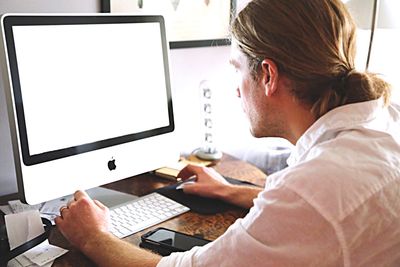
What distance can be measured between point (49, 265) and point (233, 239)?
43 centimetres

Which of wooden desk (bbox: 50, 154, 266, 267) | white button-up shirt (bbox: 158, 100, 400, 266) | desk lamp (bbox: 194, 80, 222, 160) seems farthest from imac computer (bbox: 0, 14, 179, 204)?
white button-up shirt (bbox: 158, 100, 400, 266)

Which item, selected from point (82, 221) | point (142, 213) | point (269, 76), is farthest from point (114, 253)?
point (269, 76)

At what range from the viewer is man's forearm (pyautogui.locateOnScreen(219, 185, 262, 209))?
135 centimetres

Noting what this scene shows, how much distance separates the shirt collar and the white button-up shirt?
38 millimetres

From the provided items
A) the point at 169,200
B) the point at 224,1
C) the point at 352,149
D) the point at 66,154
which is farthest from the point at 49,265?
the point at 224,1

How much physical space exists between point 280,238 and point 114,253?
15.2 inches

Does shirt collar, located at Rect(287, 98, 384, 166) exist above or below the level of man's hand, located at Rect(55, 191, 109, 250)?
above

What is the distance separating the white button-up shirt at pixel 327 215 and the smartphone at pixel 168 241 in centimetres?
19

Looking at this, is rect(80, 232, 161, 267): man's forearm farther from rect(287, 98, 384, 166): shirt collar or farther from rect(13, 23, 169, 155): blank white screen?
rect(287, 98, 384, 166): shirt collar

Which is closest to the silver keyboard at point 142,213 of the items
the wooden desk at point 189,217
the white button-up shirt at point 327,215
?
the wooden desk at point 189,217

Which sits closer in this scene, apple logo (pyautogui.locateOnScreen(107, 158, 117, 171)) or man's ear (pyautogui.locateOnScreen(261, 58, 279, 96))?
man's ear (pyautogui.locateOnScreen(261, 58, 279, 96))

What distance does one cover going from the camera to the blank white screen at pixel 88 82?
1.14m

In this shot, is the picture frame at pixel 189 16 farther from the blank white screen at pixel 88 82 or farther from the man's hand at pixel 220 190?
the man's hand at pixel 220 190

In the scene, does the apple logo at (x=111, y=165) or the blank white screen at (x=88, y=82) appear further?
the apple logo at (x=111, y=165)
